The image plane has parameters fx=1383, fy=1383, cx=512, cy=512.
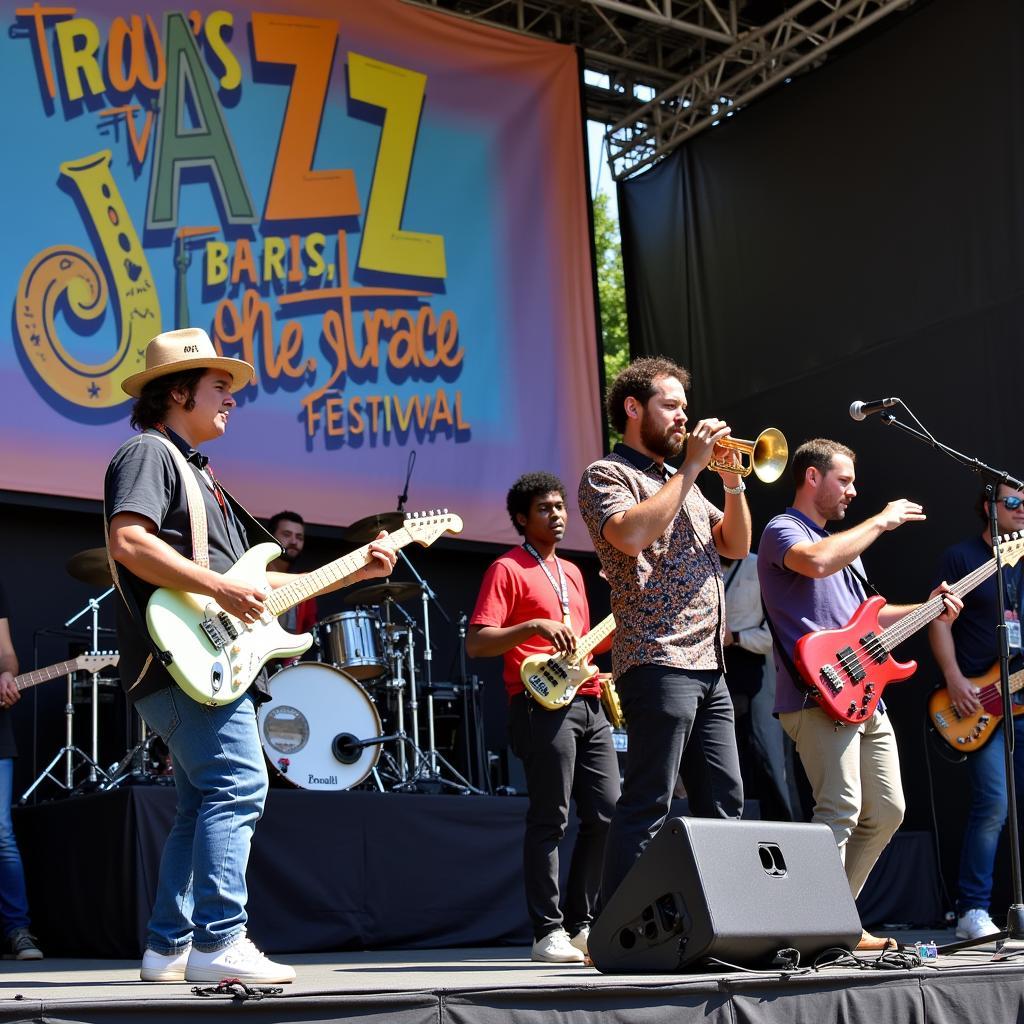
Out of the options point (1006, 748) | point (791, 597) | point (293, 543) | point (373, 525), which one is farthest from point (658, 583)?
point (293, 543)

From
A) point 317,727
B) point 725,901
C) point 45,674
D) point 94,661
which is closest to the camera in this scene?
point 725,901

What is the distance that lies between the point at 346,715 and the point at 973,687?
319cm

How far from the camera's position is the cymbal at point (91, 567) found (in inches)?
288

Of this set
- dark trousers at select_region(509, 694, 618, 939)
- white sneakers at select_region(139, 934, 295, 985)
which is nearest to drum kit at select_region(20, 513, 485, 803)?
dark trousers at select_region(509, 694, 618, 939)

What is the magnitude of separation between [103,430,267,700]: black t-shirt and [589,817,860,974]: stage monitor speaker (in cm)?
123

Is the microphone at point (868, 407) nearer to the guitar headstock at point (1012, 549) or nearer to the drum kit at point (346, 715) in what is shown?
the guitar headstock at point (1012, 549)

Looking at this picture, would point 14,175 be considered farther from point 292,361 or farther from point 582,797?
point 582,797

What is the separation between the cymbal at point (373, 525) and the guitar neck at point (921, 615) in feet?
11.0

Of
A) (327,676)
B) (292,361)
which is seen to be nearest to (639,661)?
(327,676)

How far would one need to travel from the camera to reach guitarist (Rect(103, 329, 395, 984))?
3613 mm

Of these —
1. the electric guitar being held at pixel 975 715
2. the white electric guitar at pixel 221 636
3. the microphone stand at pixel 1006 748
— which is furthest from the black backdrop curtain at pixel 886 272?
the white electric guitar at pixel 221 636

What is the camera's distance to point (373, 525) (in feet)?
26.7

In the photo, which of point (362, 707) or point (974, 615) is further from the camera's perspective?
point (362, 707)

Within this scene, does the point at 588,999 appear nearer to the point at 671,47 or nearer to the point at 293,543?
the point at 293,543
